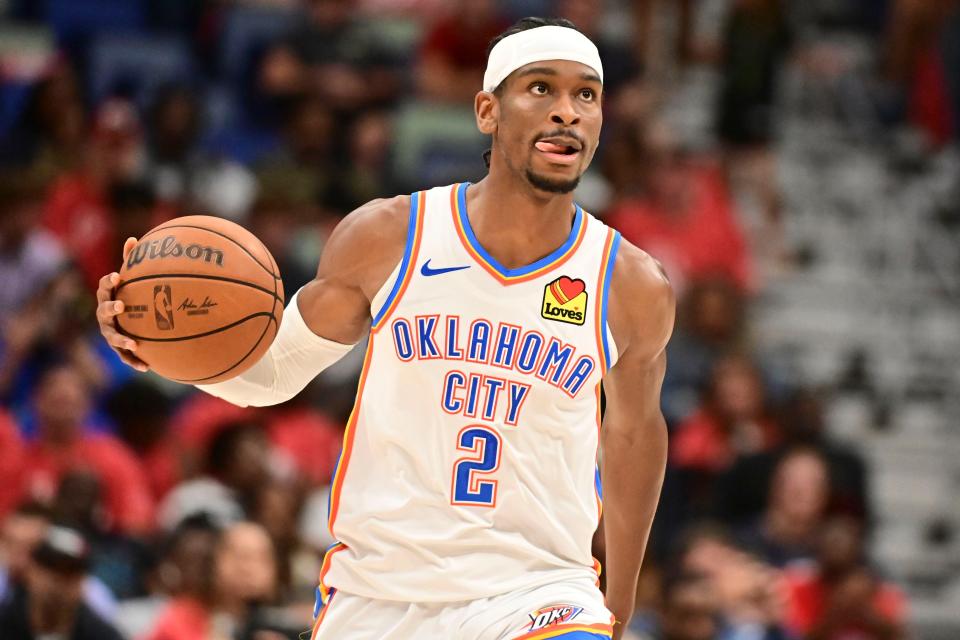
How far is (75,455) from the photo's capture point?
8414 mm

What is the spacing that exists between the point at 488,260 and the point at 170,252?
92cm

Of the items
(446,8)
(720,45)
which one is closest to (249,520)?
(446,8)

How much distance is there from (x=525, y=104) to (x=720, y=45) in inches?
367

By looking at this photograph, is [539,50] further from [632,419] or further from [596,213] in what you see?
[596,213]

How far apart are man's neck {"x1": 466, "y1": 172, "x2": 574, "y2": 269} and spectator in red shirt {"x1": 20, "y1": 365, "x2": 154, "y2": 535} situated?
13.5ft

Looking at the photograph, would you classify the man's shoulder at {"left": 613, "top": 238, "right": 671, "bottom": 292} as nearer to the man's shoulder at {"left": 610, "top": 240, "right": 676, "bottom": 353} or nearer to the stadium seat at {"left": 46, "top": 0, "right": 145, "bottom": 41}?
the man's shoulder at {"left": 610, "top": 240, "right": 676, "bottom": 353}

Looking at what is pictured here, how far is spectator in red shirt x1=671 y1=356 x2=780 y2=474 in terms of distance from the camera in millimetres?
9992

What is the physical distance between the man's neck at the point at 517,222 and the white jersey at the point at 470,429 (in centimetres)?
4

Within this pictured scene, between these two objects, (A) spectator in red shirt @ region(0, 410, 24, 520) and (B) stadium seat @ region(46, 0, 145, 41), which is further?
(B) stadium seat @ region(46, 0, 145, 41)

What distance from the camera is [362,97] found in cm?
1171

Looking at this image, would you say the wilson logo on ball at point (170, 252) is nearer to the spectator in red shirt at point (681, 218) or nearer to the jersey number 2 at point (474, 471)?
the jersey number 2 at point (474, 471)

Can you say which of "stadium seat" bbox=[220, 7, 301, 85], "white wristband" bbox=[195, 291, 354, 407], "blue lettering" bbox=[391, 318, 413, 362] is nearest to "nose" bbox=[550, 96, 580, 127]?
"blue lettering" bbox=[391, 318, 413, 362]

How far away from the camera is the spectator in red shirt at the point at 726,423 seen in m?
9.99

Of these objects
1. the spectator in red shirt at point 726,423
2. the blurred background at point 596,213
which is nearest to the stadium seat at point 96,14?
the blurred background at point 596,213
